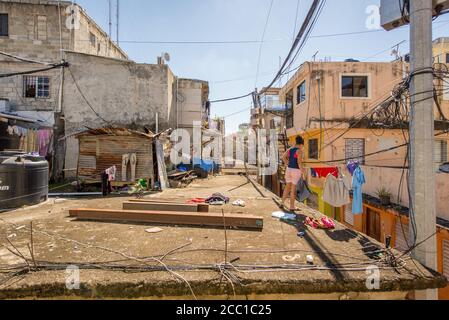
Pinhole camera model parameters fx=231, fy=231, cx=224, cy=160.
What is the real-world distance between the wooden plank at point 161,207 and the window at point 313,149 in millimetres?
11579

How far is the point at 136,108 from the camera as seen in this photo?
14.4m

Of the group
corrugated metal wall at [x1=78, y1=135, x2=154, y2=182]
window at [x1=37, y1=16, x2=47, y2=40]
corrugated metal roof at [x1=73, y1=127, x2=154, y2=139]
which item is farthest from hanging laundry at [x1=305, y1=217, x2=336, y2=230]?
window at [x1=37, y1=16, x2=47, y2=40]

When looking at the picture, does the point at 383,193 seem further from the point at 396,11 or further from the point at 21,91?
the point at 21,91

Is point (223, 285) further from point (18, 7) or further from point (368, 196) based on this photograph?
point (18, 7)

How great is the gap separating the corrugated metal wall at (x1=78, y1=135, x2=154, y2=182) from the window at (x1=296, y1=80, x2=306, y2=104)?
34.8 feet

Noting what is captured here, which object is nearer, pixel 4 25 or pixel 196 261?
pixel 196 261

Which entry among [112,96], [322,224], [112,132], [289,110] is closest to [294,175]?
[322,224]

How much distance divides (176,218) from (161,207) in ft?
3.10

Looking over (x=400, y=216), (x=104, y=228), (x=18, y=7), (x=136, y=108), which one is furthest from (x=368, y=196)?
(x=18, y=7)

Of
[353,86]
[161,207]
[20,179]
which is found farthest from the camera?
[353,86]

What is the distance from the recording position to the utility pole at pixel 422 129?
3691 mm

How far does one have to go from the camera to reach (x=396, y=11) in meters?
4.23
